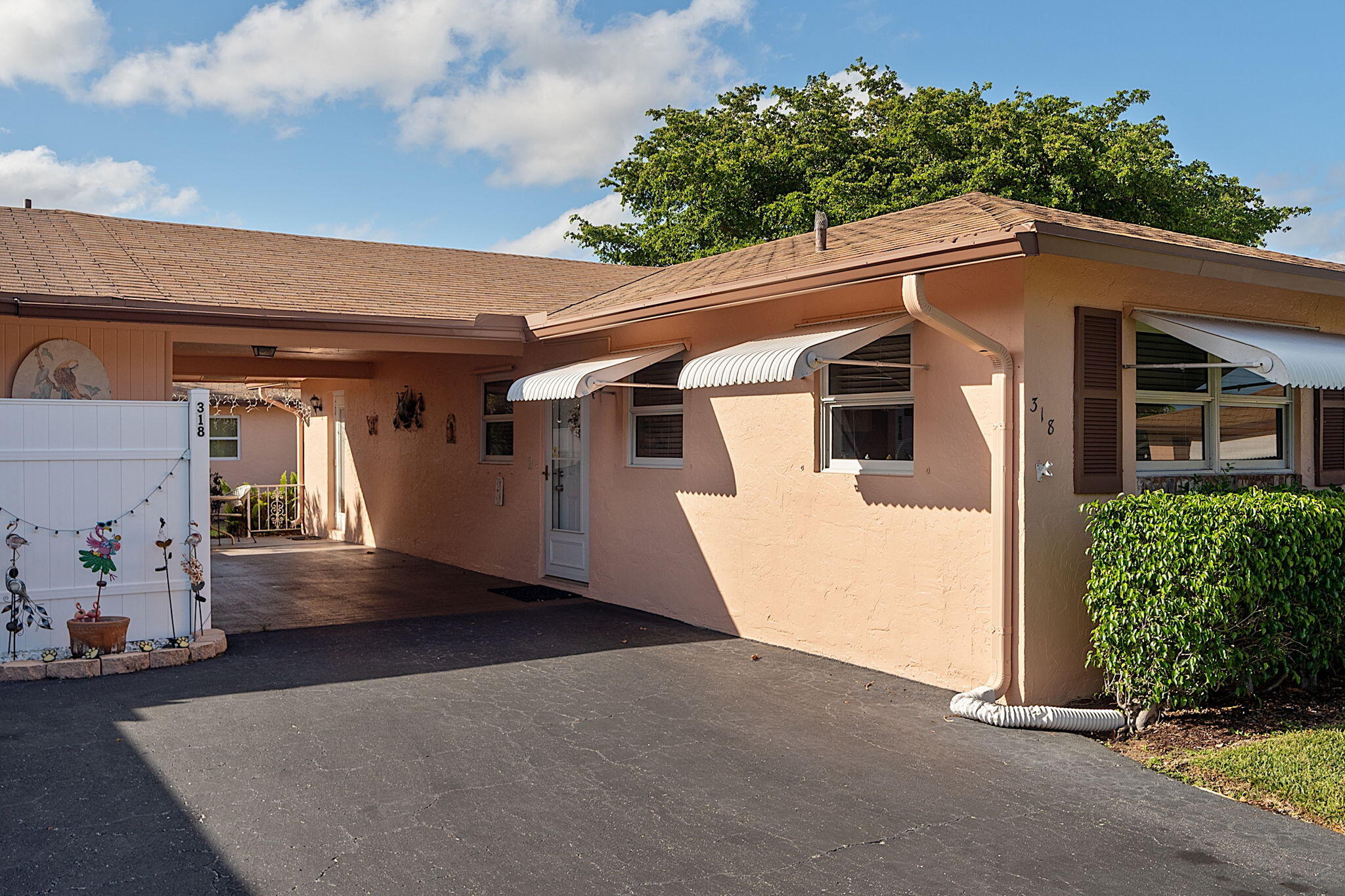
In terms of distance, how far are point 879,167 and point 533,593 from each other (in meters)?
15.3

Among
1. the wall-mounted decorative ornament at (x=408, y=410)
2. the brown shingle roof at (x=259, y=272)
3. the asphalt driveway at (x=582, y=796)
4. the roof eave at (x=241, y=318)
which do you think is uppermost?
the brown shingle roof at (x=259, y=272)

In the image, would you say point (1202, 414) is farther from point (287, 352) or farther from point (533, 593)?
point (287, 352)

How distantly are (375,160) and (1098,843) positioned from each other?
15279 millimetres

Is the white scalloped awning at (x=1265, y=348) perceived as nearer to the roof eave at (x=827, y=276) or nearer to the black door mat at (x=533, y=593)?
the roof eave at (x=827, y=276)

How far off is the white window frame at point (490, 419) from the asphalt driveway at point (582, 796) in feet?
17.2

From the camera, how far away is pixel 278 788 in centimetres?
477

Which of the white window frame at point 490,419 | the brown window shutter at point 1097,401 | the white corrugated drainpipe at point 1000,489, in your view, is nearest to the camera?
the white corrugated drainpipe at point 1000,489

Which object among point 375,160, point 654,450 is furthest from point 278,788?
point 375,160

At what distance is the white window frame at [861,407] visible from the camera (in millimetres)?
7137

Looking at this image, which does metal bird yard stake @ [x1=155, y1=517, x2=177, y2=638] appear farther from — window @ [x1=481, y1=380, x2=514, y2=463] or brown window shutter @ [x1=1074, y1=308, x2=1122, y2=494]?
brown window shutter @ [x1=1074, y1=308, x2=1122, y2=494]

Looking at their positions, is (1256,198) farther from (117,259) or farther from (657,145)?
(117,259)

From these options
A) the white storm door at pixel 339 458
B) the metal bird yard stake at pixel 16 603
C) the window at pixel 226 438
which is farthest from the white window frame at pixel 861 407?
the window at pixel 226 438

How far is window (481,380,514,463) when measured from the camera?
1223 cm

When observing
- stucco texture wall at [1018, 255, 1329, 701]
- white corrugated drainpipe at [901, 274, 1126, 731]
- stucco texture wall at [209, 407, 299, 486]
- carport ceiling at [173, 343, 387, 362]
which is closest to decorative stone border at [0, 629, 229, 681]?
carport ceiling at [173, 343, 387, 362]
